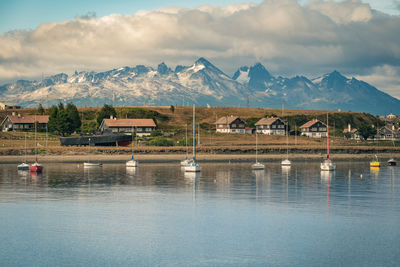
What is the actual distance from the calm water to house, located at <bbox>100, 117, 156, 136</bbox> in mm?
99760

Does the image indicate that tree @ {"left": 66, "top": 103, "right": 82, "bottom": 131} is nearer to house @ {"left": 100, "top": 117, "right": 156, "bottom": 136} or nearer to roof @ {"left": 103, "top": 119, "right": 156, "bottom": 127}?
house @ {"left": 100, "top": 117, "right": 156, "bottom": 136}

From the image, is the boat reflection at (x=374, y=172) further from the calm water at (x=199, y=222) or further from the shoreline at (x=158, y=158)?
the shoreline at (x=158, y=158)

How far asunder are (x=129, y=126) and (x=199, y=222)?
14129 cm

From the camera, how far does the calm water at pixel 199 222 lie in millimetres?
38469

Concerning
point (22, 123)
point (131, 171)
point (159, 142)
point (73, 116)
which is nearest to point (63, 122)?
point (73, 116)

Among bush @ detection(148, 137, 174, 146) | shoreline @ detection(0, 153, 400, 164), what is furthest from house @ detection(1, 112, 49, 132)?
shoreline @ detection(0, 153, 400, 164)

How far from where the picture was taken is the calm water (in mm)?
38469

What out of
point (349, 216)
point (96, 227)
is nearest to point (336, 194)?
point (349, 216)

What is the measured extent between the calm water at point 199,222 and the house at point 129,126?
99.8 m

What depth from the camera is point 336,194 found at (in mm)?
72188

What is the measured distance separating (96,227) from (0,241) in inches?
370

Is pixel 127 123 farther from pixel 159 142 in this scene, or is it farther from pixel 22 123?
pixel 22 123

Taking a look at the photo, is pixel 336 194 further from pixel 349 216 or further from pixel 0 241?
pixel 0 241

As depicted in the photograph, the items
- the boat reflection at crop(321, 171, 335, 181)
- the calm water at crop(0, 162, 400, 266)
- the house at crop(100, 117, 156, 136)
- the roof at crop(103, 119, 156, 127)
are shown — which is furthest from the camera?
the roof at crop(103, 119, 156, 127)
